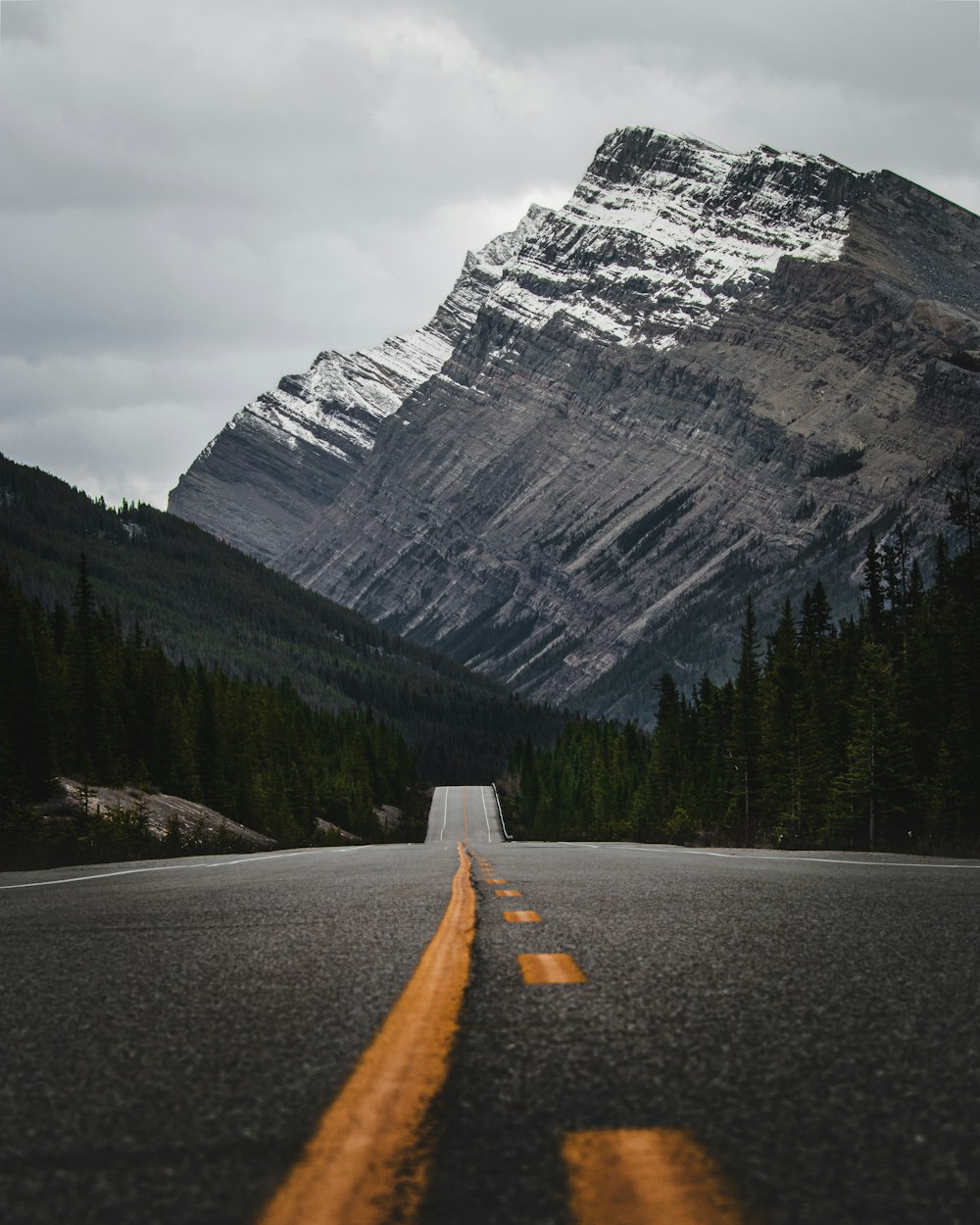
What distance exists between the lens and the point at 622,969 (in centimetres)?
495

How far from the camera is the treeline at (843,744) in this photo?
39156 mm

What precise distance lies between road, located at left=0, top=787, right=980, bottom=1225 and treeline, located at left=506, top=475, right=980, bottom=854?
1762 cm

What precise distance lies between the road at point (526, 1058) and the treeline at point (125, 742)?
17540mm

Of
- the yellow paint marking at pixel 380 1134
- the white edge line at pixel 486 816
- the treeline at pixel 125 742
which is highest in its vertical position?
the treeline at pixel 125 742

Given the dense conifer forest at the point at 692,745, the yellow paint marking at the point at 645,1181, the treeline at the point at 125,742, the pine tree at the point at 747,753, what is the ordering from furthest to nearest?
1. the pine tree at the point at 747,753
2. the dense conifer forest at the point at 692,745
3. the treeline at the point at 125,742
4. the yellow paint marking at the point at 645,1181

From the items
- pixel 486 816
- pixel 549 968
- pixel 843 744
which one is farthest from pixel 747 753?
pixel 486 816

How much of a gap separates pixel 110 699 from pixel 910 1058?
54574 millimetres

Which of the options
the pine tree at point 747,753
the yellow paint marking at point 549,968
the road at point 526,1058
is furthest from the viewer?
the pine tree at point 747,753

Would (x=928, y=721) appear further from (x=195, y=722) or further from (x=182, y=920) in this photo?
(x=182, y=920)

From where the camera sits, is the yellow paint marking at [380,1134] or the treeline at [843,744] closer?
the yellow paint marking at [380,1134]

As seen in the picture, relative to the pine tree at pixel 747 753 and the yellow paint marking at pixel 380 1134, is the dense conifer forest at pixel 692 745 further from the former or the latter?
the yellow paint marking at pixel 380 1134

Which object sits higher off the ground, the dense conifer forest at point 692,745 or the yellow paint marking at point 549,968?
the dense conifer forest at point 692,745

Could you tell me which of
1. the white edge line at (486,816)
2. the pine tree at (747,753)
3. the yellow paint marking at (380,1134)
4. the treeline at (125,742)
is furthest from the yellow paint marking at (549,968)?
the white edge line at (486,816)

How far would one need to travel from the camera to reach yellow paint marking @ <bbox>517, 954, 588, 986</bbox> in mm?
4703
